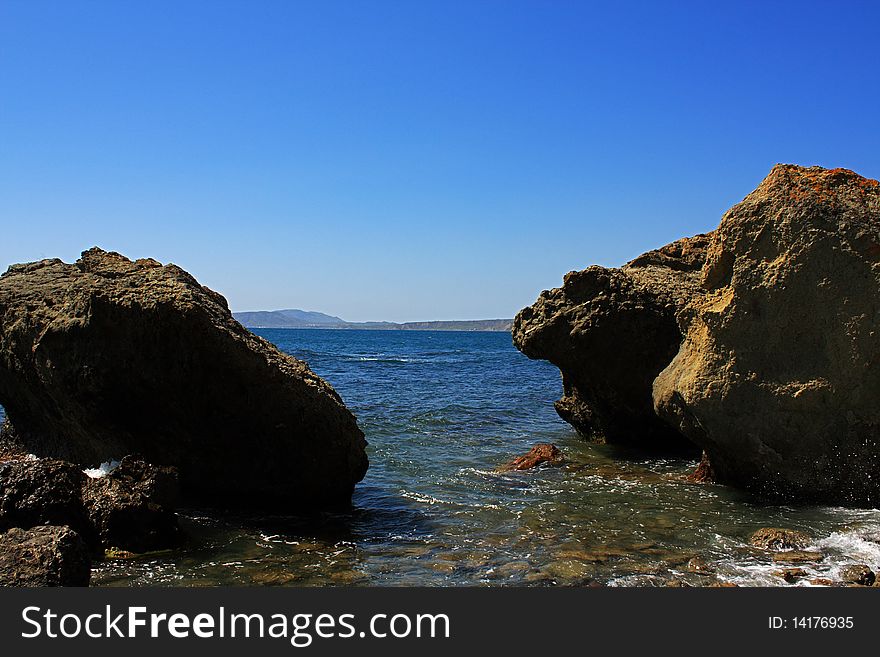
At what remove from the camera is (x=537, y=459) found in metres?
15.0

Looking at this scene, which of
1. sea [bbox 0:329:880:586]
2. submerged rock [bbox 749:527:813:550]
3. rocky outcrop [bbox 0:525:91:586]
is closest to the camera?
rocky outcrop [bbox 0:525:91:586]

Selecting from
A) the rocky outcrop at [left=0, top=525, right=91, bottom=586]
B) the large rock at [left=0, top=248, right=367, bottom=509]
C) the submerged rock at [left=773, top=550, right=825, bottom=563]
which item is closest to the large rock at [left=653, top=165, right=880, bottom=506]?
the submerged rock at [left=773, top=550, right=825, bottom=563]

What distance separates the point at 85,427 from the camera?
36.7 feet

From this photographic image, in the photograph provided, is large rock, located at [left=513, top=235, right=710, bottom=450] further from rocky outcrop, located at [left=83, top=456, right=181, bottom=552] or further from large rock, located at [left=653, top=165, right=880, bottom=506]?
rocky outcrop, located at [left=83, top=456, right=181, bottom=552]

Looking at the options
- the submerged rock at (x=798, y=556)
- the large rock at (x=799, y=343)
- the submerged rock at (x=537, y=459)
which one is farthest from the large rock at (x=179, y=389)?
the submerged rock at (x=798, y=556)

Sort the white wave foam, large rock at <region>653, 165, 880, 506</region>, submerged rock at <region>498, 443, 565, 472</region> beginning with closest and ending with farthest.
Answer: large rock at <region>653, 165, 880, 506</region> < the white wave foam < submerged rock at <region>498, 443, 565, 472</region>

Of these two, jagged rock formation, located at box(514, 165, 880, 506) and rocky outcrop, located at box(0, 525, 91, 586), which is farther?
jagged rock formation, located at box(514, 165, 880, 506)

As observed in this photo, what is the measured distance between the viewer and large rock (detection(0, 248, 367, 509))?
33.5ft

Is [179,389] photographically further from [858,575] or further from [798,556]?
[858,575]

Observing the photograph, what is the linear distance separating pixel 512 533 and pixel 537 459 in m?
5.03

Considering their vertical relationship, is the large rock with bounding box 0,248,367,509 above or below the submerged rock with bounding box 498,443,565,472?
above

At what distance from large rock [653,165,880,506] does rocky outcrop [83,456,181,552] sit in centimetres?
770

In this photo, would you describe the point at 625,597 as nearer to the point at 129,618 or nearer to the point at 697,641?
the point at 697,641

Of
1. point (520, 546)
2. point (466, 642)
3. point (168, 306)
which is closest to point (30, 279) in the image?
point (168, 306)
